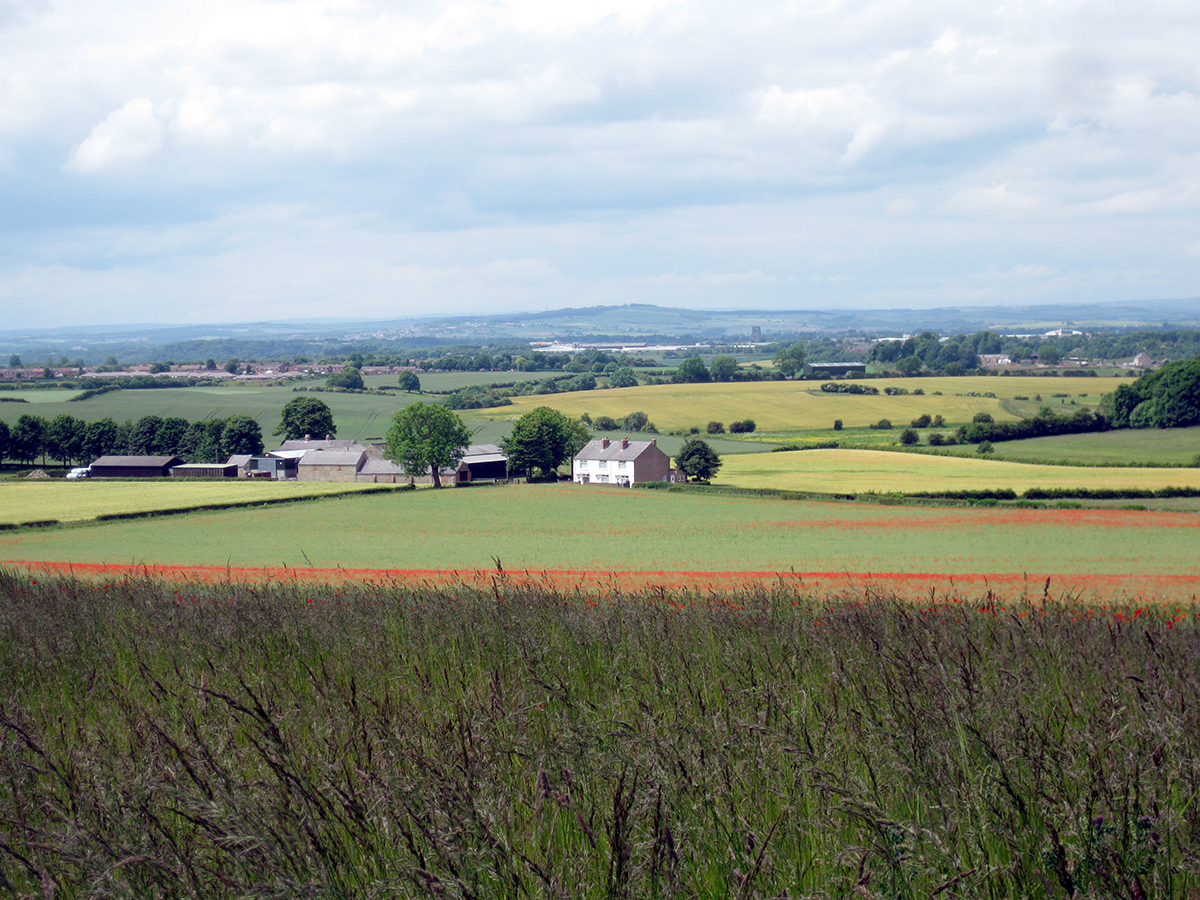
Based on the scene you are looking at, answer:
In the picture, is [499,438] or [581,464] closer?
[581,464]

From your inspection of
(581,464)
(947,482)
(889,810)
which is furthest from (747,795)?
(581,464)

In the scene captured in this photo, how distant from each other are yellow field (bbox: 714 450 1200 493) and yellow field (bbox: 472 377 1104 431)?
29.4 metres

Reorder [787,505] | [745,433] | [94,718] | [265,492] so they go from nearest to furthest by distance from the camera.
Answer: [94,718], [787,505], [265,492], [745,433]

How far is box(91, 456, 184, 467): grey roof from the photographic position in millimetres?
77938

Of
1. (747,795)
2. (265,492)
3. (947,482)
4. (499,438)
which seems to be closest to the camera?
(747,795)

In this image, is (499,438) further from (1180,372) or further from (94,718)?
(94,718)

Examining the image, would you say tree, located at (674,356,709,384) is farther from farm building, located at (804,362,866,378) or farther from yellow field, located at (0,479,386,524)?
yellow field, located at (0,479,386,524)

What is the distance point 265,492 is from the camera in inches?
→ 2291

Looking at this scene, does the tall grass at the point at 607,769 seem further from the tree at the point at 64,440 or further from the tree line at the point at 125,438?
the tree at the point at 64,440

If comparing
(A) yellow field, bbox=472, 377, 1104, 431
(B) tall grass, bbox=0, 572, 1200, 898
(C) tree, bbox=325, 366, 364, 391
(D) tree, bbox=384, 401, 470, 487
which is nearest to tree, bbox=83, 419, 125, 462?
(D) tree, bbox=384, 401, 470, 487

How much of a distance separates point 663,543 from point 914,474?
28.5 m

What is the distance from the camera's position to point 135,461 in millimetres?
79625

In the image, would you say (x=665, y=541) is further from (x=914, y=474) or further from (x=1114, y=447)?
(x=1114, y=447)

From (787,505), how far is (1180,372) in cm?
5531
